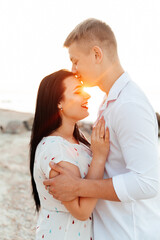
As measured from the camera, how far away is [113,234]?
6.29 ft

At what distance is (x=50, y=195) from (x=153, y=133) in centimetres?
91

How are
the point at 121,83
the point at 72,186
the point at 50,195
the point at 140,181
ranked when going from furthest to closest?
the point at 50,195
the point at 121,83
the point at 72,186
the point at 140,181

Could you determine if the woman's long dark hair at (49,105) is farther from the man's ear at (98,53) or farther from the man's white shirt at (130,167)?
the man's white shirt at (130,167)

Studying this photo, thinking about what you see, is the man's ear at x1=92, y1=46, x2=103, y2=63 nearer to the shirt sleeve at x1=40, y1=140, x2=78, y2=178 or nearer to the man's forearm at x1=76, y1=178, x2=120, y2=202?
the shirt sleeve at x1=40, y1=140, x2=78, y2=178

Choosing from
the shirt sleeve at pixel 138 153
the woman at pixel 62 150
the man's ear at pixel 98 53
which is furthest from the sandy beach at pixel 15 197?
the man's ear at pixel 98 53

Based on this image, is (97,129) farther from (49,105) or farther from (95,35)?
(95,35)

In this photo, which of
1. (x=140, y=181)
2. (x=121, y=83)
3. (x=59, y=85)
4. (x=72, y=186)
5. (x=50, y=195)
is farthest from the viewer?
(x=59, y=85)

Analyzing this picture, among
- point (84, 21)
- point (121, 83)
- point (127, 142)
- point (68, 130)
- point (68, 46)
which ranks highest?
point (84, 21)

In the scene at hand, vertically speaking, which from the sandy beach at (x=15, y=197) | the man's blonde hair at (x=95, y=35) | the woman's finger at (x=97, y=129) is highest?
the man's blonde hair at (x=95, y=35)

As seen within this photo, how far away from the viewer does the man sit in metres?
1.66

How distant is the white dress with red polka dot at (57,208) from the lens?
2.00m

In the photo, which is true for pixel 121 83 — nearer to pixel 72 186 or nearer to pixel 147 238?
pixel 72 186

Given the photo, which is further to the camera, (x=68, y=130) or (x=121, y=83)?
(x=68, y=130)

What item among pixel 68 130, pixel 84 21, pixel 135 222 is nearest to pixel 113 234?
pixel 135 222
